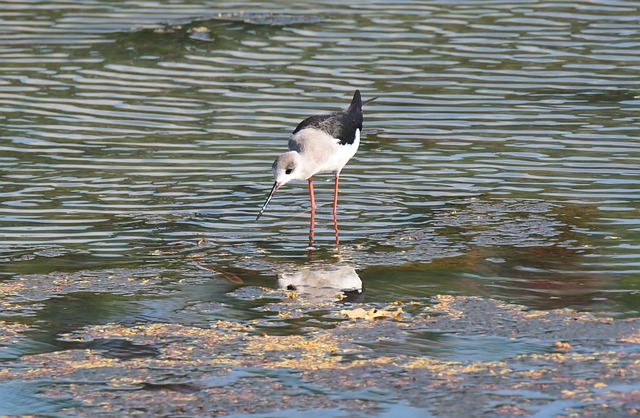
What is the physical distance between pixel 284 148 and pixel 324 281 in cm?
472

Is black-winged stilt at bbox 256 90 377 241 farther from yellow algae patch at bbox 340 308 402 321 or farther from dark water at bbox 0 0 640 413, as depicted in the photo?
yellow algae patch at bbox 340 308 402 321

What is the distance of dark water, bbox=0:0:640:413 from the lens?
932cm

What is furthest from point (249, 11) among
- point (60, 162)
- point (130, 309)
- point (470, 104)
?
point (130, 309)

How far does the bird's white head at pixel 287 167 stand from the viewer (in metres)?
10.6

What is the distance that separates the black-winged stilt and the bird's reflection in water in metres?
1.21

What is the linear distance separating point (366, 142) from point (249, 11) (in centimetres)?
768

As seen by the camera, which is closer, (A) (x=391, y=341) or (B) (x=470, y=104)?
(A) (x=391, y=341)

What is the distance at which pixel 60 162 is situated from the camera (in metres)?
13.2

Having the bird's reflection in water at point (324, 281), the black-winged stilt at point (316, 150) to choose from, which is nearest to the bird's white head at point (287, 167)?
the black-winged stilt at point (316, 150)

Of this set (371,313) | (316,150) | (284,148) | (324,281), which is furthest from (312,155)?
(371,313)

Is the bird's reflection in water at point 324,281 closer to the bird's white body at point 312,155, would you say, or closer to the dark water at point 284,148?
the dark water at point 284,148

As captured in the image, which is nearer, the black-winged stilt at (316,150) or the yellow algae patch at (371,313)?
the yellow algae patch at (371,313)

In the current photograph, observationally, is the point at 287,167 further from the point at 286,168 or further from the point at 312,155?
the point at 312,155

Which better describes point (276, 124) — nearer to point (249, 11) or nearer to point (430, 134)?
point (430, 134)
